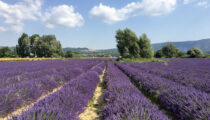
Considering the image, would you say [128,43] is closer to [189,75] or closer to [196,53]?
[189,75]

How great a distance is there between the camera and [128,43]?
29.2 m

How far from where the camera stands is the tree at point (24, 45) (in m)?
46.0

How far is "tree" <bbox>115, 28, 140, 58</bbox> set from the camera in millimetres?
28873

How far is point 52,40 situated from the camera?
46.5 m

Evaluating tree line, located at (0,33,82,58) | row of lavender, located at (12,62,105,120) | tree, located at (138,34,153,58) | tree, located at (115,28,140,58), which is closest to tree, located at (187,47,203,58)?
tree, located at (138,34,153,58)

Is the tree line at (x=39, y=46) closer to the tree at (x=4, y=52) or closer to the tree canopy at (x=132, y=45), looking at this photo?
the tree at (x=4, y=52)

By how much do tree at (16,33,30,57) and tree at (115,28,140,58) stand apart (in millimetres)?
37446

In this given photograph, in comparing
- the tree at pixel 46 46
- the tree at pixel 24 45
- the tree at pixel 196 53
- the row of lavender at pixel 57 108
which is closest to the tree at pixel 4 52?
the tree at pixel 24 45

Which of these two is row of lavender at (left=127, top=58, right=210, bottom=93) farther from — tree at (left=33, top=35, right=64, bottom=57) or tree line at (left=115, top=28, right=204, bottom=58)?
tree at (left=33, top=35, right=64, bottom=57)

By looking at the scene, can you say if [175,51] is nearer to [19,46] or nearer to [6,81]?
[6,81]

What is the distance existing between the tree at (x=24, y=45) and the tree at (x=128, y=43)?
123 ft

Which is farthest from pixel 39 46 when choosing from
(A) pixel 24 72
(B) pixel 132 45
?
(A) pixel 24 72

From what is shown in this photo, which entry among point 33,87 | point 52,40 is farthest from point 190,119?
point 52,40

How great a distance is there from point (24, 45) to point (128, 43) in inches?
1620
